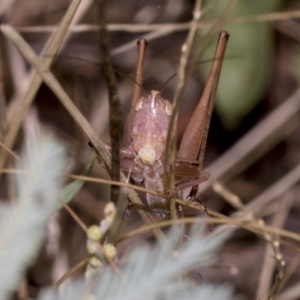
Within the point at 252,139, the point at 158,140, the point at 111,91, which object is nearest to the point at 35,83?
the point at 111,91

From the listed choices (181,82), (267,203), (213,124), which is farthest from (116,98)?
(213,124)

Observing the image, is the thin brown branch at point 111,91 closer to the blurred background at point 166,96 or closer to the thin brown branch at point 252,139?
the blurred background at point 166,96

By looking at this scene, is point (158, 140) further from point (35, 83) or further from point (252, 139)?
point (252, 139)

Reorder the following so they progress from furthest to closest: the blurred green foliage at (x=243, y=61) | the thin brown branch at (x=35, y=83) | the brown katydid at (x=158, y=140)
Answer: the blurred green foliage at (x=243, y=61) < the brown katydid at (x=158, y=140) < the thin brown branch at (x=35, y=83)

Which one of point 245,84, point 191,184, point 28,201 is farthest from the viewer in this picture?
point 245,84

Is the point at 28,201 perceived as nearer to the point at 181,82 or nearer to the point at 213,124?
the point at 181,82

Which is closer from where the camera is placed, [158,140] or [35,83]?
[35,83]

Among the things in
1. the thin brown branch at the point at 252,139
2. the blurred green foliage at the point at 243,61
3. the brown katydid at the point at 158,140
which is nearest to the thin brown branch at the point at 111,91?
the brown katydid at the point at 158,140

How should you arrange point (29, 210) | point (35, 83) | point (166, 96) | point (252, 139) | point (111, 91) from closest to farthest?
point (29, 210) < point (111, 91) < point (35, 83) < point (252, 139) < point (166, 96)
